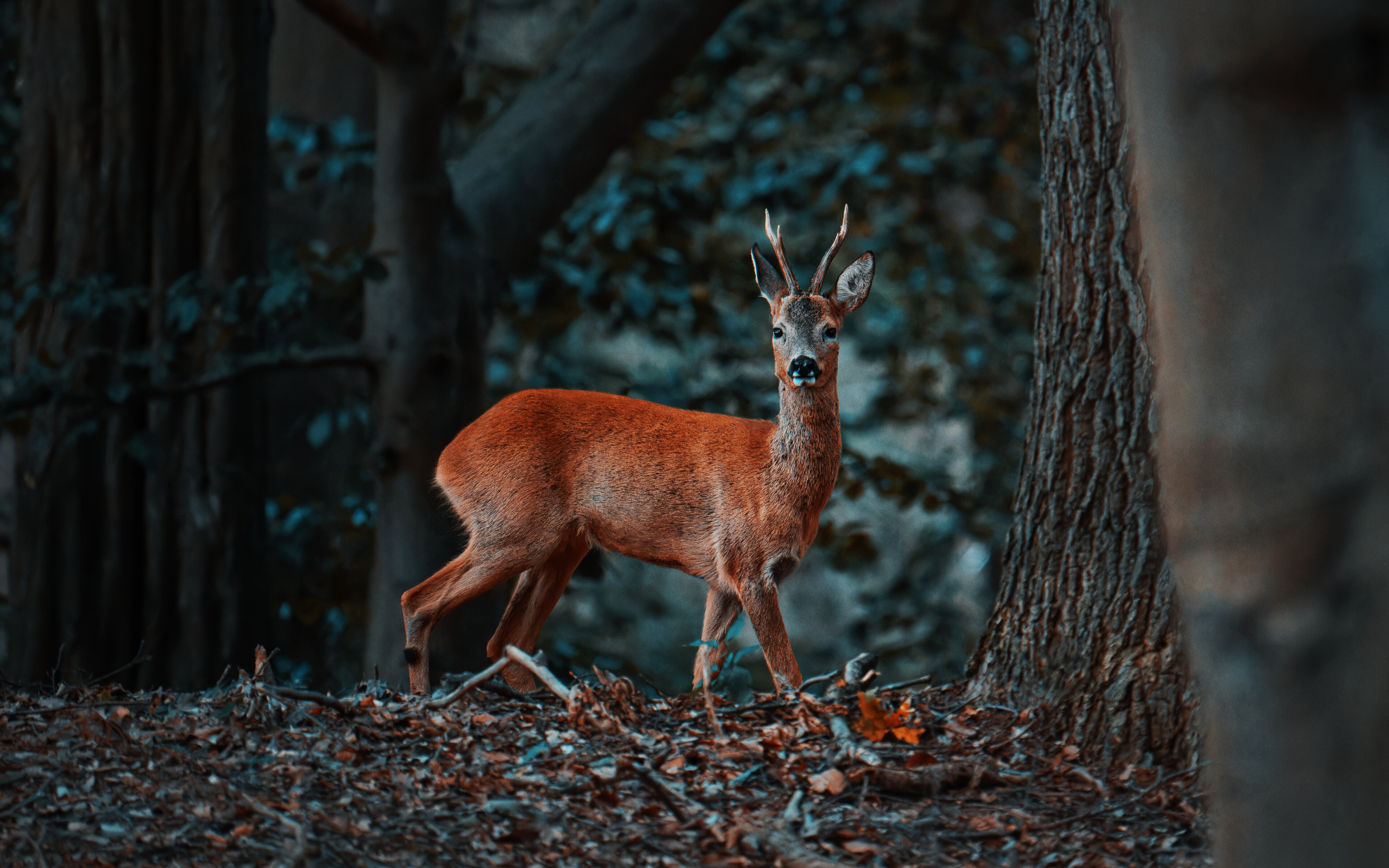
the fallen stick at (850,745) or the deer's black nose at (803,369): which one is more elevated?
the deer's black nose at (803,369)

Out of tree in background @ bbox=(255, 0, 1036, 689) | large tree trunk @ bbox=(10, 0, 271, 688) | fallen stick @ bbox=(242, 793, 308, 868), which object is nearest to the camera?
fallen stick @ bbox=(242, 793, 308, 868)

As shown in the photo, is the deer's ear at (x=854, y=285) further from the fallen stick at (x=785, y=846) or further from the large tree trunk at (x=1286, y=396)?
the large tree trunk at (x=1286, y=396)

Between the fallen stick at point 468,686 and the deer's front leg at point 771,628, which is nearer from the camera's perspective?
the fallen stick at point 468,686

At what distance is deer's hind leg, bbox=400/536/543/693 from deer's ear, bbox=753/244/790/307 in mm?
1164

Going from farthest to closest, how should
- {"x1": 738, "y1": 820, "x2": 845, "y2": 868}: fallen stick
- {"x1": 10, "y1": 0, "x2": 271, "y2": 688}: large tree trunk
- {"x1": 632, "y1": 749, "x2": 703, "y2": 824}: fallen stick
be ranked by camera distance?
{"x1": 10, "y1": 0, "x2": 271, "y2": 688}: large tree trunk
{"x1": 632, "y1": 749, "x2": 703, "y2": 824}: fallen stick
{"x1": 738, "y1": 820, "x2": 845, "y2": 868}: fallen stick

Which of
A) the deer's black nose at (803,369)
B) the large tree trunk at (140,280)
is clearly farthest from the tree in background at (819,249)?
the deer's black nose at (803,369)

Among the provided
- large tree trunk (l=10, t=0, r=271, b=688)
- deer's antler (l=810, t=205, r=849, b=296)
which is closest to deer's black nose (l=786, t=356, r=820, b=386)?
deer's antler (l=810, t=205, r=849, b=296)

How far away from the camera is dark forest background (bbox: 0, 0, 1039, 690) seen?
5840 mm

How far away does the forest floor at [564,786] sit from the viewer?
2.50 m

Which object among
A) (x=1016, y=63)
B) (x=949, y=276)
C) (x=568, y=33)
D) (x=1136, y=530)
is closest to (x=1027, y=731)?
(x=1136, y=530)

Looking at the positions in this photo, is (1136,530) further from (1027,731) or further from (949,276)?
(949,276)

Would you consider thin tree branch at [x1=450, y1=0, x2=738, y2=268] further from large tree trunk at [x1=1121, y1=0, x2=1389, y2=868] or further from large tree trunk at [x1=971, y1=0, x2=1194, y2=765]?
large tree trunk at [x1=1121, y1=0, x2=1389, y2=868]

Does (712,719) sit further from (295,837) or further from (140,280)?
(140,280)

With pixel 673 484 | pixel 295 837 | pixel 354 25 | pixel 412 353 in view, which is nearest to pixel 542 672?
pixel 295 837
